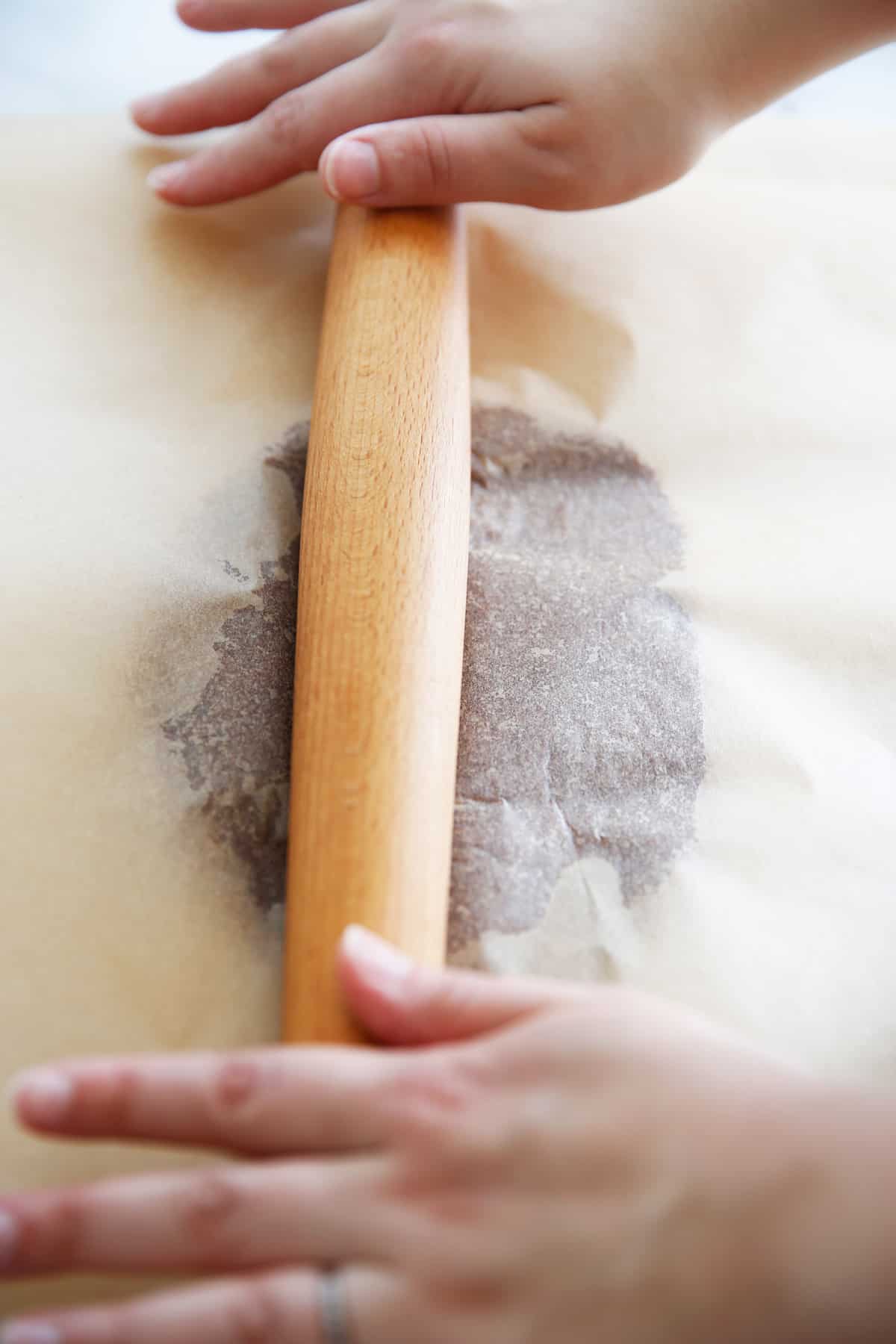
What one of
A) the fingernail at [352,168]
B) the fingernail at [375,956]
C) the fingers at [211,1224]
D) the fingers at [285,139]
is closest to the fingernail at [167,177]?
the fingers at [285,139]

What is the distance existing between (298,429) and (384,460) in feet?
0.61

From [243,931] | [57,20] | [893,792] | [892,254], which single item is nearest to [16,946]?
[243,931]

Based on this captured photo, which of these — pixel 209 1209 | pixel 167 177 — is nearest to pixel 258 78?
pixel 167 177

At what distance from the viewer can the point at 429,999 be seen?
22.9 inches

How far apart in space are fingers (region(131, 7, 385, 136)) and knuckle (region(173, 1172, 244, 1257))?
3.38 ft

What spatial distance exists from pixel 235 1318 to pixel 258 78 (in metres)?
1.11

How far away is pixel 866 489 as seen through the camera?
3.22 ft

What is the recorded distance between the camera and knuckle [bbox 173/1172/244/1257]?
50cm

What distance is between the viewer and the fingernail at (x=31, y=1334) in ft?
1.57

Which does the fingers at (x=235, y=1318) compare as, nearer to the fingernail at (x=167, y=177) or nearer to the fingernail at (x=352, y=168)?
the fingernail at (x=352, y=168)

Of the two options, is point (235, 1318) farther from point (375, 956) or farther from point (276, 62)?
point (276, 62)

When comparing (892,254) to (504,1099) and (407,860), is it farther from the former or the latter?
(504,1099)

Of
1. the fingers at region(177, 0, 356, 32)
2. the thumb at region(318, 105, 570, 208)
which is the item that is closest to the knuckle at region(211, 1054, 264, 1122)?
the thumb at region(318, 105, 570, 208)

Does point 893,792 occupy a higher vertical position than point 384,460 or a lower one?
lower
